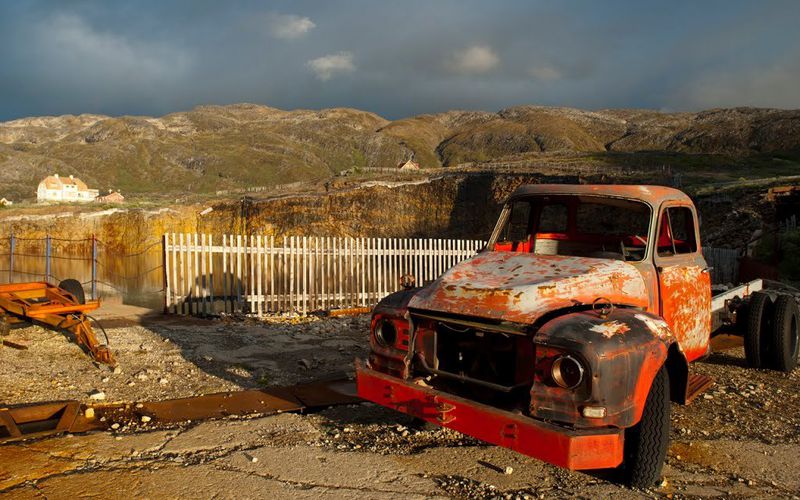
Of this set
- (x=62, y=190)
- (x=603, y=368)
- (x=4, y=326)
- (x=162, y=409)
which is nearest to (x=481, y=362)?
(x=603, y=368)

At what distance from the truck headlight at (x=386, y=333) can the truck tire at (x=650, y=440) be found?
1.64m

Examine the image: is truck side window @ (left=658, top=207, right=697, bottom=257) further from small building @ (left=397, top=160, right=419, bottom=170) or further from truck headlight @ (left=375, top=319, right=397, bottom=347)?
small building @ (left=397, top=160, right=419, bottom=170)

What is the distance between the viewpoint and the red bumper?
300 centimetres

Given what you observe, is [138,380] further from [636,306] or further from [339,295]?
[339,295]

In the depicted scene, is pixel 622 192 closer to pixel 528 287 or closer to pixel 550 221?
pixel 550 221

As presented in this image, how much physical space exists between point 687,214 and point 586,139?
127 metres

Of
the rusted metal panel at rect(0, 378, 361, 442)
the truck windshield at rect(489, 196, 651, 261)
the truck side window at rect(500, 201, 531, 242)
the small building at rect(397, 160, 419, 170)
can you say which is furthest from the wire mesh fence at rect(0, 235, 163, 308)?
the small building at rect(397, 160, 419, 170)

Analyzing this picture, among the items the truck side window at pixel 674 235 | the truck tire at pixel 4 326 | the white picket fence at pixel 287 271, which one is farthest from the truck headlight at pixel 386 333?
the white picket fence at pixel 287 271

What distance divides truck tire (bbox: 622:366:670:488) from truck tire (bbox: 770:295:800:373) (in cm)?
376

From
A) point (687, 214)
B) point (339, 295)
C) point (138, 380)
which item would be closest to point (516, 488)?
point (687, 214)

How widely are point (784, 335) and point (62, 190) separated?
8710cm

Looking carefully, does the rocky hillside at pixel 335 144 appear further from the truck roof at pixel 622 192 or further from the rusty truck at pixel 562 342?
the rusty truck at pixel 562 342

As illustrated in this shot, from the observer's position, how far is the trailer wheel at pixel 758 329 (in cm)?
626

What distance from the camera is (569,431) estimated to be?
3025mm
